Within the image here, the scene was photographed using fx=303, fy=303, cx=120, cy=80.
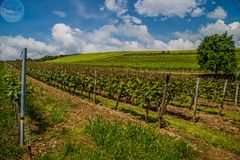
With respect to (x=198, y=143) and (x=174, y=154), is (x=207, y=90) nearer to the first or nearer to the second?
(x=198, y=143)

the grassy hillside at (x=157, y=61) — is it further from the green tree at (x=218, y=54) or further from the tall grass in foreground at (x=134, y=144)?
the tall grass in foreground at (x=134, y=144)

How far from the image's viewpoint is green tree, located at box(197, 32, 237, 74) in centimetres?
5491

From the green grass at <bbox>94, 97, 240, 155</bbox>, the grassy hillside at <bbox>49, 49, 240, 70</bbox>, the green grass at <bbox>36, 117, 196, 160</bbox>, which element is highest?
the grassy hillside at <bbox>49, 49, 240, 70</bbox>

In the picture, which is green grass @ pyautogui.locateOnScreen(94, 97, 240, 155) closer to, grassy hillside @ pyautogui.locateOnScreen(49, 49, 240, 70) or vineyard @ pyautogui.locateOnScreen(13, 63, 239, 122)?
vineyard @ pyautogui.locateOnScreen(13, 63, 239, 122)

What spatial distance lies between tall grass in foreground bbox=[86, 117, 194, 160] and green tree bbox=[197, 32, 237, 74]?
47.9 metres

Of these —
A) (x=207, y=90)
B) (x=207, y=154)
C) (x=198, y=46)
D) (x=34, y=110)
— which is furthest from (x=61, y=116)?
(x=198, y=46)

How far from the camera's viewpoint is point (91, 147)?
888 cm

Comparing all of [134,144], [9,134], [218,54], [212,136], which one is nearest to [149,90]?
[212,136]

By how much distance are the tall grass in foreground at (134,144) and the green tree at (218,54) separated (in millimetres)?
47872

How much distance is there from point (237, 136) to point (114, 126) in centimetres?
709

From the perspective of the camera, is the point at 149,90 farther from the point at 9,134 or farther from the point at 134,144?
the point at 9,134

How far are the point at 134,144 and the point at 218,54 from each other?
165 feet

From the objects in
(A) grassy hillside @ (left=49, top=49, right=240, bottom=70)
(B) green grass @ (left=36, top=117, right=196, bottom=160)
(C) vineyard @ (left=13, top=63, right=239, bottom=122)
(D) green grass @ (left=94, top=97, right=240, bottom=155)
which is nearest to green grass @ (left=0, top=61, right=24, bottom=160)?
(B) green grass @ (left=36, top=117, right=196, bottom=160)

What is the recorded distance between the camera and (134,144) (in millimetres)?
9086
